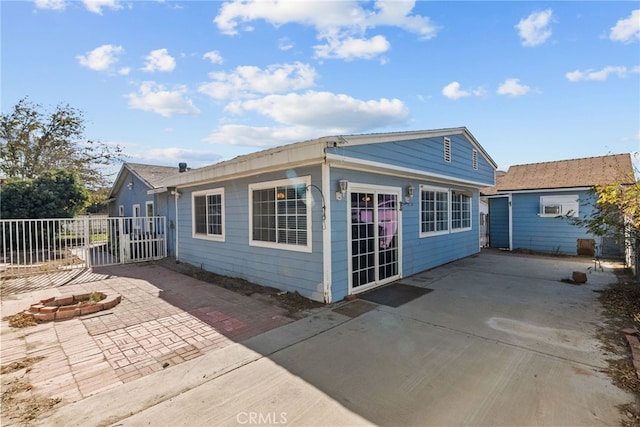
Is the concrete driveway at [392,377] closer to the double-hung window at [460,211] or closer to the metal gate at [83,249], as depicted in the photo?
the double-hung window at [460,211]

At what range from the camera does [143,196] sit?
13.6 m

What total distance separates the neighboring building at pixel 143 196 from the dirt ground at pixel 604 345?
472cm

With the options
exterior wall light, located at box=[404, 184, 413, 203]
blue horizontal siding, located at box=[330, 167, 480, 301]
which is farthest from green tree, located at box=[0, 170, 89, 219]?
exterior wall light, located at box=[404, 184, 413, 203]

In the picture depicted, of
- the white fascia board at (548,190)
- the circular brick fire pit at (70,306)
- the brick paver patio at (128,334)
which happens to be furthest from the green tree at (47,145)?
the white fascia board at (548,190)

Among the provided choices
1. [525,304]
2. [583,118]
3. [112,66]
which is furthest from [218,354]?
[583,118]

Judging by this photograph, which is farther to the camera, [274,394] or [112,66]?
[112,66]

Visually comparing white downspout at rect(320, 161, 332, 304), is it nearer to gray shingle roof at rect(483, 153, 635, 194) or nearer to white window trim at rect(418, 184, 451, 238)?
white window trim at rect(418, 184, 451, 238)

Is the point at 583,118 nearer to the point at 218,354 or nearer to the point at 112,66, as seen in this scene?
the point at 218,354

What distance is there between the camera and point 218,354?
11.6 ft

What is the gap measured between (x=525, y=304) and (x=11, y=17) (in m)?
12.7

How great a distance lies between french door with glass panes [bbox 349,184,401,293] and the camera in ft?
19.2

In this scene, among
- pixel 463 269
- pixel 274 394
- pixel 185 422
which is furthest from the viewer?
pixel 463 269

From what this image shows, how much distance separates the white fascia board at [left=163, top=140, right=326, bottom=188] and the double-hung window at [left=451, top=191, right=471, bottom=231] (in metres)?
6.31

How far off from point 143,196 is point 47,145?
12.0 m
